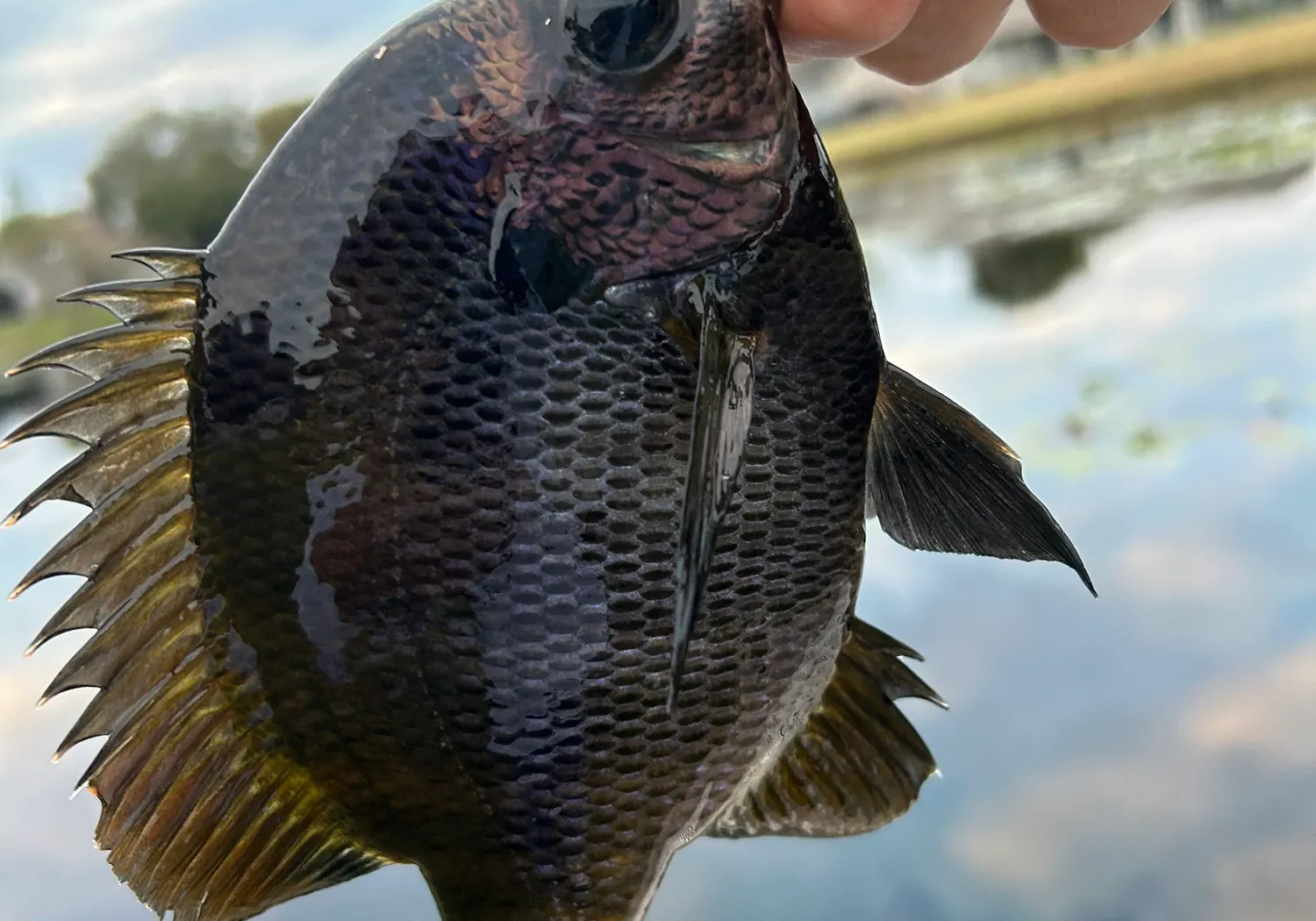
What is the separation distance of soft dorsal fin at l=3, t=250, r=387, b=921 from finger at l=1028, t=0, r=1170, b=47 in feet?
4.59

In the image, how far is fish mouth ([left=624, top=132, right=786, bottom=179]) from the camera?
1.03 metres

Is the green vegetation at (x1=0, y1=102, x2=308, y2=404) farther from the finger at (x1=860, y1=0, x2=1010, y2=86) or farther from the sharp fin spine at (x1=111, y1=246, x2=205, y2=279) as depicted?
the sharp fin spine at (x1=111, y1=246, x2=205, y2=279)

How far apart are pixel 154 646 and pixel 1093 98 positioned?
1670 cm

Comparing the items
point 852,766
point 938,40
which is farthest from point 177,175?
point 852,766

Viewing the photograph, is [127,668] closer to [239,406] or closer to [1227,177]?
[239,406]

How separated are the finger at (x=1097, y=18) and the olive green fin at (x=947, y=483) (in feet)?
2.73

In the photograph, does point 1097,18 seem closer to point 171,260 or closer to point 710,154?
point 710,154

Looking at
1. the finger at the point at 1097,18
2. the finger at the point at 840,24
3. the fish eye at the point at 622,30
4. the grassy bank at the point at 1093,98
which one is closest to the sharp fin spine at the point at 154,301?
the fish eye at the point at 622,30

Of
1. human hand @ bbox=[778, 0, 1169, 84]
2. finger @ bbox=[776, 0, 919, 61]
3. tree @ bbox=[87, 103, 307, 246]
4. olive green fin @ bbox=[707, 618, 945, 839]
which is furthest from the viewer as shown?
tree @ bbox=[87, 103, 307, 246]

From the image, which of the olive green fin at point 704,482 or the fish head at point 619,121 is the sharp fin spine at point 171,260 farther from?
the olive green fin at point 704,482

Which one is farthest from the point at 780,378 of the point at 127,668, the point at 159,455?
the point at 127,668

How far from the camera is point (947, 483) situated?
4.16ft

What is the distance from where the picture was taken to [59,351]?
107cm

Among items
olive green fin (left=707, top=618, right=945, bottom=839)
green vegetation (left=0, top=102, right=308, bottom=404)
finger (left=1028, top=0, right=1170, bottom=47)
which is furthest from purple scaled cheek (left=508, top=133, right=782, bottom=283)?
green vegetation (left=0, top=102, right=308, bottom=404)
